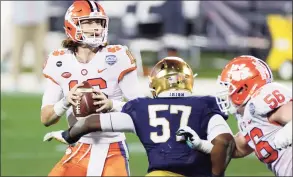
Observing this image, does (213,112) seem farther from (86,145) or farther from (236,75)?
(86,145)

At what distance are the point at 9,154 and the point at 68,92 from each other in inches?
180

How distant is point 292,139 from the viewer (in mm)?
4727

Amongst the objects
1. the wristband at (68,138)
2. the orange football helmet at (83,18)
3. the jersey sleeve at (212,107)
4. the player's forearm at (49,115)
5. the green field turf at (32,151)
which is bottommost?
the green field turf at (32,151)

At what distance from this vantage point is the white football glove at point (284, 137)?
4.70 metres

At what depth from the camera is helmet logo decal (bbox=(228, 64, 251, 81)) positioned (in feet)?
17.1

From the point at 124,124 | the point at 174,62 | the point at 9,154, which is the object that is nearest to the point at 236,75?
the point at 174,62

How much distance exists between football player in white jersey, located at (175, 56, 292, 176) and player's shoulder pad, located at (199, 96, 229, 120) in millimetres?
57

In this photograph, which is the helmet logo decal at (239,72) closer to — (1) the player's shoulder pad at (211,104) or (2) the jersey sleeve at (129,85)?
(1) the player's shoulder pad at (211,104)

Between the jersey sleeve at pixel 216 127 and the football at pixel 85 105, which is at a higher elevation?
the football at pixel 85 105

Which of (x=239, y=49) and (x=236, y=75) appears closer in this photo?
(x=236, y=75)

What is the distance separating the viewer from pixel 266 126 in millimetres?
5117

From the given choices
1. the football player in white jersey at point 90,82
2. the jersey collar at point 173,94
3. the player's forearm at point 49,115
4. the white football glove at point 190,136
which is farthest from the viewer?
the player's forearm at point 49,115

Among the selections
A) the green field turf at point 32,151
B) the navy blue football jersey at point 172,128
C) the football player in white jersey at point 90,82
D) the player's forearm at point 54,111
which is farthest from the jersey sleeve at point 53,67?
the green field turf at point 32,151

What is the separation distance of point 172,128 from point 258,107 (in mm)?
529
